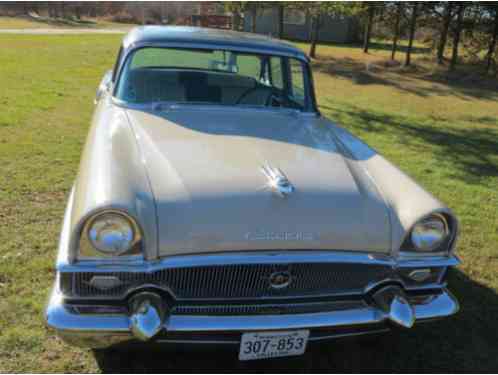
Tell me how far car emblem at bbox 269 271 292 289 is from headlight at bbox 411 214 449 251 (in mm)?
683

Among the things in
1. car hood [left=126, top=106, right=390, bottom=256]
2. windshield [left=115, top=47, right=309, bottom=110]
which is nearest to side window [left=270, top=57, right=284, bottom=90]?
windshield [left=115, top=47, right=309, bottom=110]

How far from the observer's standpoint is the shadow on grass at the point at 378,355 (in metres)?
2.61

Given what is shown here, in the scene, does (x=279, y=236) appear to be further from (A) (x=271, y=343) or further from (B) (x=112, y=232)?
(B) (x=112, y=232)

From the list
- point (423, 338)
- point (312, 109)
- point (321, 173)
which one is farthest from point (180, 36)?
point (423, 338)

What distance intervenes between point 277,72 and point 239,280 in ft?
7.43

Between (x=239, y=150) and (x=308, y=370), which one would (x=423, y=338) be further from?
(x=239, y=150)

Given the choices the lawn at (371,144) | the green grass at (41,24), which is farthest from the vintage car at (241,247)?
the green grass at (41,24)

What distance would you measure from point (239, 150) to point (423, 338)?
5.55 feet

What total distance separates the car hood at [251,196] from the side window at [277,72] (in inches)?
43.7

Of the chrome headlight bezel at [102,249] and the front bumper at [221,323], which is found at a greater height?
the chrome headlight bezel at [102,249]

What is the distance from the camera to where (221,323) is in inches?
84.6

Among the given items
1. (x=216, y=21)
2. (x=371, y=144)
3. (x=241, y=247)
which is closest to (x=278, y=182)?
(x=241, y=247)

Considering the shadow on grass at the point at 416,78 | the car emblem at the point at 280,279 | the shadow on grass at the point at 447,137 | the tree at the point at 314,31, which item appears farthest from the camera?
the tree at the point at 314,31

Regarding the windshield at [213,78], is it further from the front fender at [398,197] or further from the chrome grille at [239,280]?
the chrome grille at [239,280]
